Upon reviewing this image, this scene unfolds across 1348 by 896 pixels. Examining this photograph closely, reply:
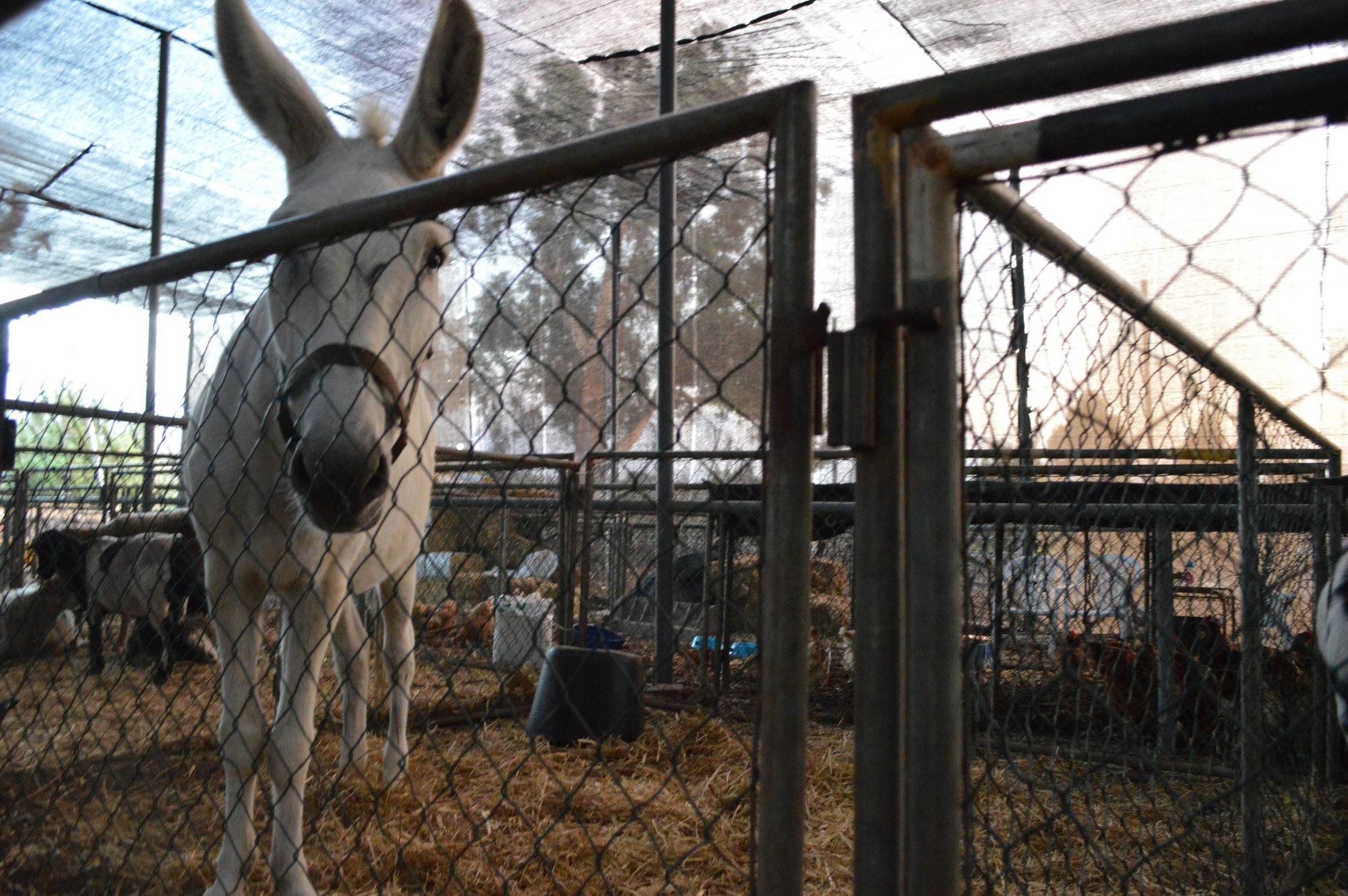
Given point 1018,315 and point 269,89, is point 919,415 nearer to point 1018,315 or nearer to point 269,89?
point 1018,315

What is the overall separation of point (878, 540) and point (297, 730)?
6.56 feet

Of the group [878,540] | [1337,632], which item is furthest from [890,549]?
[1337,632]

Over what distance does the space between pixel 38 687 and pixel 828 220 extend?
695 cm

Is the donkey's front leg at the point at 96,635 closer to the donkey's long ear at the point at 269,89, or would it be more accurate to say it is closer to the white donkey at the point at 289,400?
the white donkey at the point at 289,400

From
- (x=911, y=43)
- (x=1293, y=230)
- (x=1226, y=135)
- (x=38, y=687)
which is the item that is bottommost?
(x=38, y=687)

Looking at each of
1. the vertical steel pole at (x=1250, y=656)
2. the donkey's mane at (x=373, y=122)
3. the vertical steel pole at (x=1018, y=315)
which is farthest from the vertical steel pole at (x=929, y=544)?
the donkey's mane at (x=373, y=122)

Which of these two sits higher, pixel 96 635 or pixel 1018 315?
pixel 1018 315

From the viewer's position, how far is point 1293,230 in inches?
93.7

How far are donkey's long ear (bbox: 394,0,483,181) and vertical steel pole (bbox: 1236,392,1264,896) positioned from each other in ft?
6.94

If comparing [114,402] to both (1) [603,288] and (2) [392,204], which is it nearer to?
(2) [392,204]

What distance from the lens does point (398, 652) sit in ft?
13.3

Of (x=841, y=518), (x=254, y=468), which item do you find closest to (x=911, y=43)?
(x=841, y=518)

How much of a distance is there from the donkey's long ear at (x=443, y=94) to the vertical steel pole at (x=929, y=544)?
A: 1.58 metres

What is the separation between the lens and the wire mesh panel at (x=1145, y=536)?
1.36 meters
